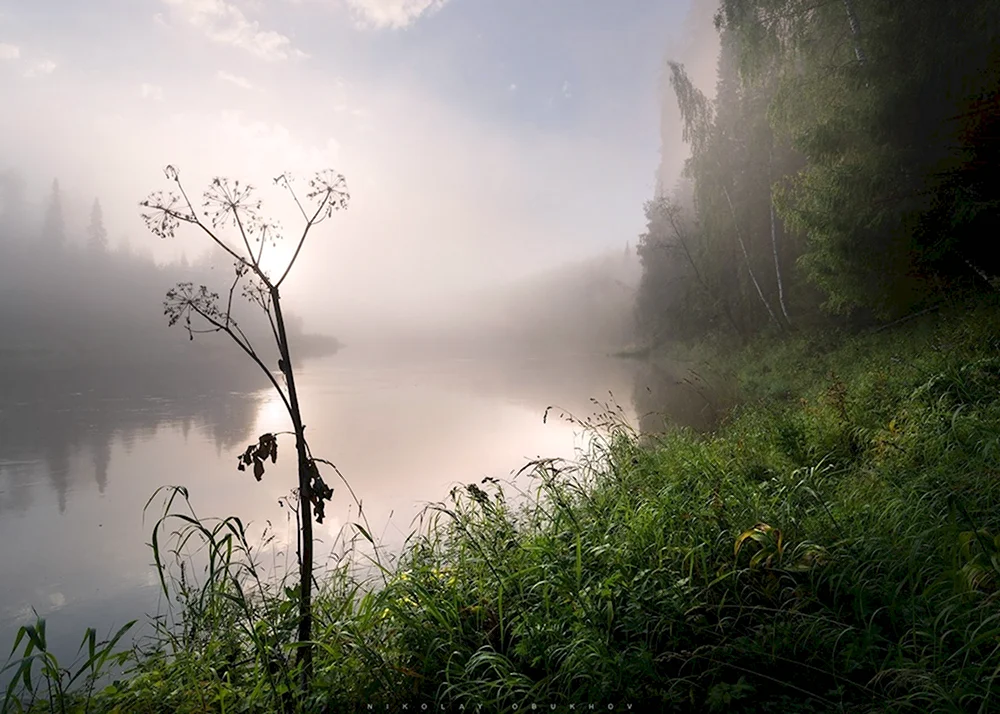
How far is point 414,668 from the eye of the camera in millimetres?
2111

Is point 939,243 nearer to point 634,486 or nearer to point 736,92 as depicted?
point 634,486

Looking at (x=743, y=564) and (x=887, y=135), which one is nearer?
(x=743, y=564)

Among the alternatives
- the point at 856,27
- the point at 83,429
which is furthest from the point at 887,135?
the point at 83,429

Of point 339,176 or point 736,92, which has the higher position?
point 736,92

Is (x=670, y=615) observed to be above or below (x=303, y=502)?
below

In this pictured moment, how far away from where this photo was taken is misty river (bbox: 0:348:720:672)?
13.6ft

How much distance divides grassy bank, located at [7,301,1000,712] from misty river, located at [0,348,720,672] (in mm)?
1411

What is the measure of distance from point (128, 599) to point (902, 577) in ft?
16.3

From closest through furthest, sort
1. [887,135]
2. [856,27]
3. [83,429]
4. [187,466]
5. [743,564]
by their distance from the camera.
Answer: [743,564] < [187,466] < [887,135] < [856,27] < [83,429]

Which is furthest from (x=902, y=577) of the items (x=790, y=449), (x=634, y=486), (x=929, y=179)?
(x=929, y=179)

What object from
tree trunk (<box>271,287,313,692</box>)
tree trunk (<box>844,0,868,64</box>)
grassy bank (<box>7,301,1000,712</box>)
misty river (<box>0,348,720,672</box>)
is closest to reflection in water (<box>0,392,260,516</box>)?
misty river (<box>0,348,720,672</box>)

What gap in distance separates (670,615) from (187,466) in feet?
24.7

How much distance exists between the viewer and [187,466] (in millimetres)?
7383

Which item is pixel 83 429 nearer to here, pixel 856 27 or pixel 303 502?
pixel 303 502
